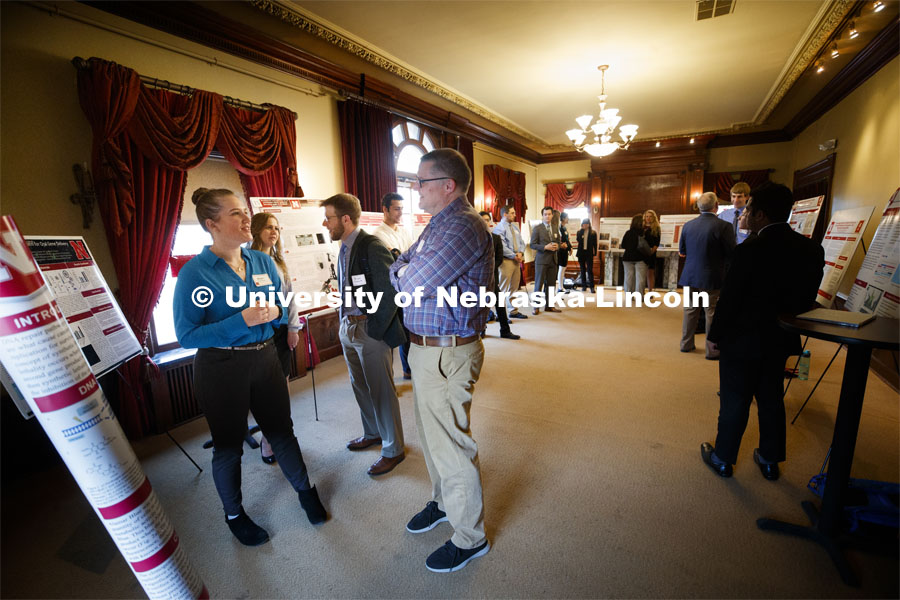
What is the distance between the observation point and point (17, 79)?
2.26m

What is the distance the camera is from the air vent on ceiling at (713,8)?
11.6ft

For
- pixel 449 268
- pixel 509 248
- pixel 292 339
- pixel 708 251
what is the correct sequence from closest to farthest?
1. pixel 449 268
2. pixel 292 339
3. pixel 708 251
4. pixel 509 248

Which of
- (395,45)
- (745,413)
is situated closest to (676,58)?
(395,45)

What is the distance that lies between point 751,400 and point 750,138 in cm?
907

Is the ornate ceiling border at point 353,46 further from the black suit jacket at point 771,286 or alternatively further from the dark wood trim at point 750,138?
the dark wood trim at point 750,138

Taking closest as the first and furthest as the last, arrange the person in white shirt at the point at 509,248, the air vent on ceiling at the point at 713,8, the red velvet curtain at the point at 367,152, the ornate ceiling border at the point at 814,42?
the air vent on ceiling at the point at 713,8 < the ornate ceiling border at the point at 814,42 < the red velvet curtain at the point at 367,152 < the person in white shirt at the point at 509,248

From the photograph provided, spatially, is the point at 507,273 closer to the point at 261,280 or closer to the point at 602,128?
the point at 602,128

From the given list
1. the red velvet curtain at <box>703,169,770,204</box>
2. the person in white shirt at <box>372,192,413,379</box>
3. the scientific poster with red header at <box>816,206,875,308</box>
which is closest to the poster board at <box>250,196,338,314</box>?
the person in white shirt at <box>372,192,413,379</box>

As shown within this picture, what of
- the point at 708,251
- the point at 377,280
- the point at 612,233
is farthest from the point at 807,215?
the point at 377,280

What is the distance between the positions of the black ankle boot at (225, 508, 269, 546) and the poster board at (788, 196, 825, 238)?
5696 mm

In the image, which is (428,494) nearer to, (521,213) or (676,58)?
(676,58)

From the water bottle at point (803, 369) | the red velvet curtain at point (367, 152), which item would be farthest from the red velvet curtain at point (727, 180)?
the red velvet curtain at point (367, 152)

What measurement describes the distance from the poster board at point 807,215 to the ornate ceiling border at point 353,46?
4629 mm

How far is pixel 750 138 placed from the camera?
8.52 m
